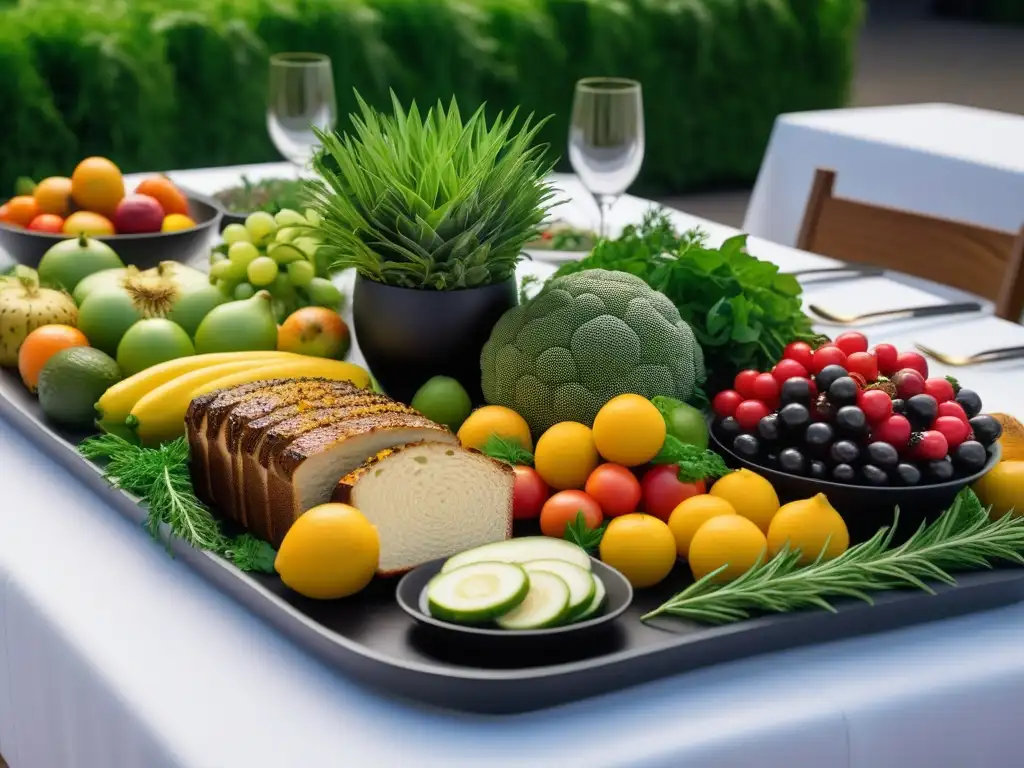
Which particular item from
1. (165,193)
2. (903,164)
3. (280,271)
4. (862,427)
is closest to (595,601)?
(862,427)

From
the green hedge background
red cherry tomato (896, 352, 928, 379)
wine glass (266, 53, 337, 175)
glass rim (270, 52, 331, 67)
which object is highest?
glass rim (270, 52, 331, 67)

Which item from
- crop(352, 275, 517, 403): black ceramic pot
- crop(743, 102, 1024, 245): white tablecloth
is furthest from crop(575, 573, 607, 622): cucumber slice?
crop(743, 102, 1024, 245): white tablecloth

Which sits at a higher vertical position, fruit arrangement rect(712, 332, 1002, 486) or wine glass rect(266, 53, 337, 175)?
wine glass rect(266, 53, 337, 175)

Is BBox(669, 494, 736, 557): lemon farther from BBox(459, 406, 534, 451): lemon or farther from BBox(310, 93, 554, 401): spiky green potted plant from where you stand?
BBox(310, 93, 554, 401): spiky green potted plant

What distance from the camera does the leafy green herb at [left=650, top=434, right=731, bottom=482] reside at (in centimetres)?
124

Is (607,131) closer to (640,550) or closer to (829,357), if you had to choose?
(829,357)

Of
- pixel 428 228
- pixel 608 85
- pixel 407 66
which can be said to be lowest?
pixel 407 66

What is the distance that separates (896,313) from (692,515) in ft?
2.95

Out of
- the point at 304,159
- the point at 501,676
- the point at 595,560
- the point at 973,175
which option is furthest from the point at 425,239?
the point at 973,175

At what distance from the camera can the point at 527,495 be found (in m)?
1.26

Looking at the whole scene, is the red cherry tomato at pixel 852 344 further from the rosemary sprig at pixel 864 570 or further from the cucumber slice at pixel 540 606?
the cucumber slice at pixel 540 606

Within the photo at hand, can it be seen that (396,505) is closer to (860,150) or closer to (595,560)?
(595,560)

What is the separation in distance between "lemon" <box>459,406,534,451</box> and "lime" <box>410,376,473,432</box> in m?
0.09

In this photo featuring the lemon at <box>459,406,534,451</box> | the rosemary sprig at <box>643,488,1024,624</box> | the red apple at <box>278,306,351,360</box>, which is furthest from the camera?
the red apple at <box>278,306,351,360</box>
